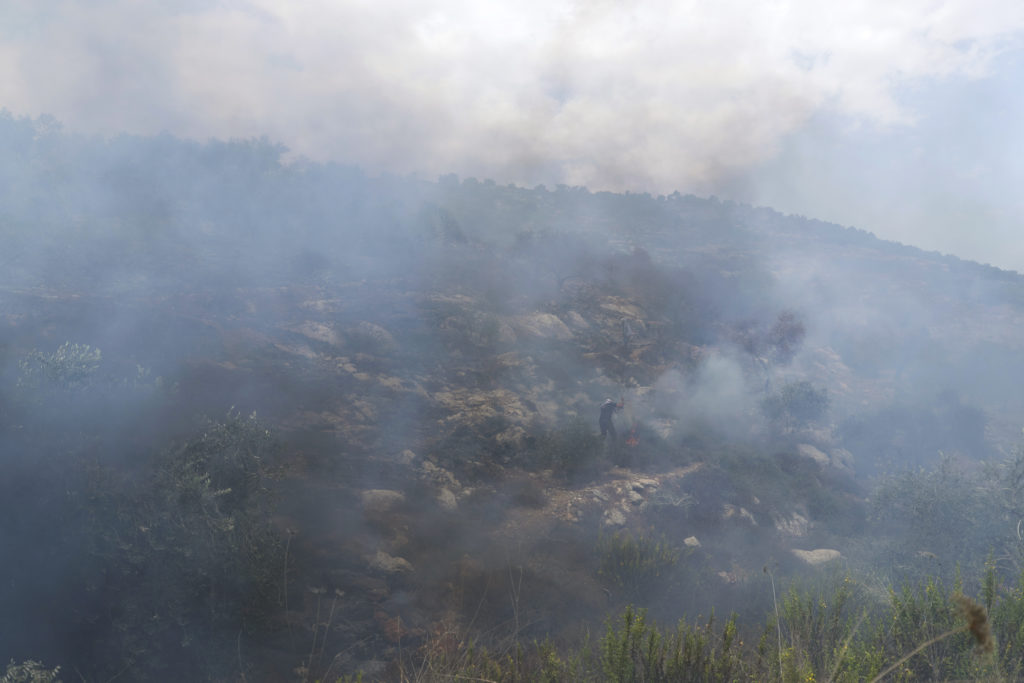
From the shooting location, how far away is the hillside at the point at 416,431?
6.71m

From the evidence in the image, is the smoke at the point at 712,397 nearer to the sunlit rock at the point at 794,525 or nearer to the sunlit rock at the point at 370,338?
the sunlit rock at the point at 794,525

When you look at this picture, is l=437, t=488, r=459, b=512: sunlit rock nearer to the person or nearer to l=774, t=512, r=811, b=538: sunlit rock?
the person

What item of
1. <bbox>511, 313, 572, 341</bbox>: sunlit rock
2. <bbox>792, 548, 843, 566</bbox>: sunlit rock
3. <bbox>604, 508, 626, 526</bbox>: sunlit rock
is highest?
<bbox>511, 313, 572, 341</bbox>: sunlit rock

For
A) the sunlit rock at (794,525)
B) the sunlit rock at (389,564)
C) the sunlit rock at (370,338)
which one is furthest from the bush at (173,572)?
the sunlit rock at (794,525)

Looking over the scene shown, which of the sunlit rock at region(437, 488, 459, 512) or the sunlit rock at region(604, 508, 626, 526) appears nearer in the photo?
the sunlit rock at region(437, 488, 459, 512)

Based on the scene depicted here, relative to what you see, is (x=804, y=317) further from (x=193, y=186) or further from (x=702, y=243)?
(x=193, y=186)

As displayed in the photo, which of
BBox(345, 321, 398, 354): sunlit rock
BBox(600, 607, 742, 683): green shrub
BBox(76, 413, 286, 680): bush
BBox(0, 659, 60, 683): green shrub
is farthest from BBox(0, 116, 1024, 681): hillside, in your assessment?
BBox(0, 659, 60, 683): green shrub

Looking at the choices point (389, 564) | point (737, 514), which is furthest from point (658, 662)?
point (737, 514)

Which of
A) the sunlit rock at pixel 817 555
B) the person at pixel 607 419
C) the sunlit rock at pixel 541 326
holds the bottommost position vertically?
the sunlit rock at pixel 817 555

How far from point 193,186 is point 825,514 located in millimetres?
29166

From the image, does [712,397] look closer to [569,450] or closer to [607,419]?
[607,419]

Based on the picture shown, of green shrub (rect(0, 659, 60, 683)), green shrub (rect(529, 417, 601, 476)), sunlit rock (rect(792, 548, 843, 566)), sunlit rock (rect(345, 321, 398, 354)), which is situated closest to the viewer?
green shrub (rect(0, 659, 60, 683))

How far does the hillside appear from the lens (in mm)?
6711

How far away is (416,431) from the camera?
45.2 feet
